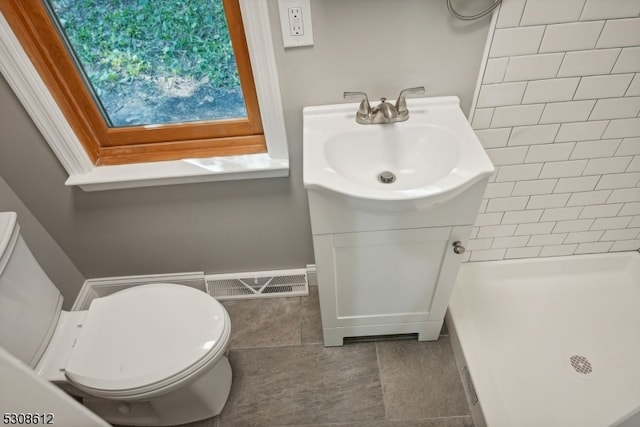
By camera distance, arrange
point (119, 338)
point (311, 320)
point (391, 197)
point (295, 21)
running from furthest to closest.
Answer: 1. point (311, 320)
2. point (119, 338)
3. point (295, 21)
4. point (391, 197)

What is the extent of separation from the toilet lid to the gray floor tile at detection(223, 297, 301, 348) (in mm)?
460

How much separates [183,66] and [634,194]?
1.77 meters

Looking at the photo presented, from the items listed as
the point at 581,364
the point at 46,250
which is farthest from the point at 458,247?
the point at 46,250

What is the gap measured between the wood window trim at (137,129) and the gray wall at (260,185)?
0.12 metres

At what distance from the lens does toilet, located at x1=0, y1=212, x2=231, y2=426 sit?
0.95m

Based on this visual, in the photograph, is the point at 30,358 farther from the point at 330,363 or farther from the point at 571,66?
the point at 571,66

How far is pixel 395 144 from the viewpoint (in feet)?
3.43

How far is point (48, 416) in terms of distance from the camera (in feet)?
1.93

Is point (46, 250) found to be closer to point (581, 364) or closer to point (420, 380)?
point (420, 380)

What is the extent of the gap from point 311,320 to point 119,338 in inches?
30.4

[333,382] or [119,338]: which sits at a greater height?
[119,338]

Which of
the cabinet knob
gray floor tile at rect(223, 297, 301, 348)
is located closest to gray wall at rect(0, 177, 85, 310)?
gray floor tile at rect(223, 297, 301, 348)

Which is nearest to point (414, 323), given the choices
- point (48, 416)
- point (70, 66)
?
point (48, 416)

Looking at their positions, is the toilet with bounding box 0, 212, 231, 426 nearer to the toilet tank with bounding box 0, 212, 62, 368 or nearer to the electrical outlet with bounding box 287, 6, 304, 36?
the toilet tank with bounding box 0, 212, 62, 368
